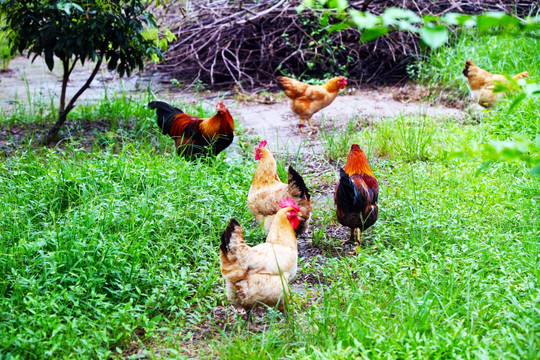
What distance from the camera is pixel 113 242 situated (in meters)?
3.69

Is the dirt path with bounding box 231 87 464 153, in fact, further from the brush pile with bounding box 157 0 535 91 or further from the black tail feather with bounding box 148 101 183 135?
the black tail feather with bounding box 148 101 183 135

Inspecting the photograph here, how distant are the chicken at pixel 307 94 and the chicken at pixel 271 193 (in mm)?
2801

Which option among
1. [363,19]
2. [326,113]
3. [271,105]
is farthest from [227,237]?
[271,105]

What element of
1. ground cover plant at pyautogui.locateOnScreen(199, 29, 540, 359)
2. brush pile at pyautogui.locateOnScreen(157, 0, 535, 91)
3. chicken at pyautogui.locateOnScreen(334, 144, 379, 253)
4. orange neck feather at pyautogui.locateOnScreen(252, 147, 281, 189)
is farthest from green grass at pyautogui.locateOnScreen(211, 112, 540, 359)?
brush pile at pyautogui.locateOnScreen(157, 0, 535, 91)

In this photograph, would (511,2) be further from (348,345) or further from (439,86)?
(348,345)

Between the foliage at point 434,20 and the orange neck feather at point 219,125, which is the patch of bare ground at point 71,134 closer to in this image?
the orange neck feather at point 219,125

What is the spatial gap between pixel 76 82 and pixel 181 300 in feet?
23.6

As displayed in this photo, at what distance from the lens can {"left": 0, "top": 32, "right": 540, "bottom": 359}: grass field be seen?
2904 millimetres

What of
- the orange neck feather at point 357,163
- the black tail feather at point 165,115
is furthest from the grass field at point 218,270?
the black tail feather at point 165,115

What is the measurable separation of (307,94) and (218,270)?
12.5ft

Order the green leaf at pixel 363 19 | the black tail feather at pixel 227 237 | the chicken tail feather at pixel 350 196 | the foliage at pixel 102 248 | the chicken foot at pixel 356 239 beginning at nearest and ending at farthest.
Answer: the green leaf at pixel 363 19 < the foliage at pixel 102 248 < the black tail feather at pixel 227 237 < the chicken tail feather at pixel 350 196 < the chicken foot at pixel 356 239

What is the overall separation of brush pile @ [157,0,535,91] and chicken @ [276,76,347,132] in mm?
1806

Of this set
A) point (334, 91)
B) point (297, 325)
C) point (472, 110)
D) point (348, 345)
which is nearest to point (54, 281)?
point (297, 325)

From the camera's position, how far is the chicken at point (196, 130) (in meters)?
5.58
